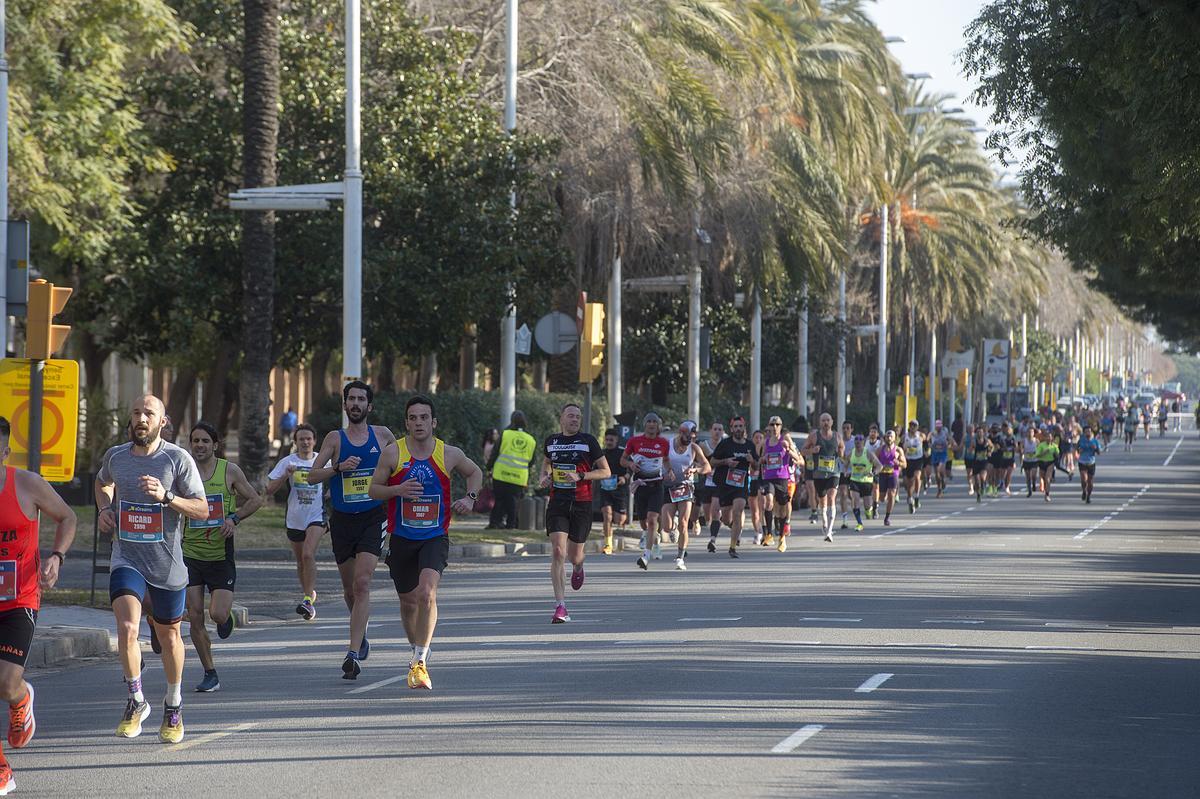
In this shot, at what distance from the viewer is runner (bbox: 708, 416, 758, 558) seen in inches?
990

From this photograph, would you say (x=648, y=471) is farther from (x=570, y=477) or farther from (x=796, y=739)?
(x=796, y=739)

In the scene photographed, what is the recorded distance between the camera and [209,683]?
11.6 metres

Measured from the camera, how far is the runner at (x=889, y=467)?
34.3m

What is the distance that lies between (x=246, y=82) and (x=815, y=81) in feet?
63.9

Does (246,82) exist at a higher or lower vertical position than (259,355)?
higher

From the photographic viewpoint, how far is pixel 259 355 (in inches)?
992

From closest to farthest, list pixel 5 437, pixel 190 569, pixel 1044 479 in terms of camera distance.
→ 1. pixel 5 437
2. pixel 190 569
3. pixel 1044 479

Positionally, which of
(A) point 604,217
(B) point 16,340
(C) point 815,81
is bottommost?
(B) point 16,340

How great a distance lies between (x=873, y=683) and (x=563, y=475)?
16.2 ft

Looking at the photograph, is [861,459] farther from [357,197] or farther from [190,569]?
[190,569]

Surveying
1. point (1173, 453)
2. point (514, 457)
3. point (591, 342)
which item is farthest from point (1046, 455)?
point (1173, 453)

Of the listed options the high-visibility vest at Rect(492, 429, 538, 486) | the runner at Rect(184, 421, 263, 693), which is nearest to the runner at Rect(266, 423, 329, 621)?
the runner at Rect(184, 421, 263, 693)

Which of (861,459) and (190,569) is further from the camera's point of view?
(861,459)

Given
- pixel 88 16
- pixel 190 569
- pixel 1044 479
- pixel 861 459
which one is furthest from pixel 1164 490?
pixel 190 569
